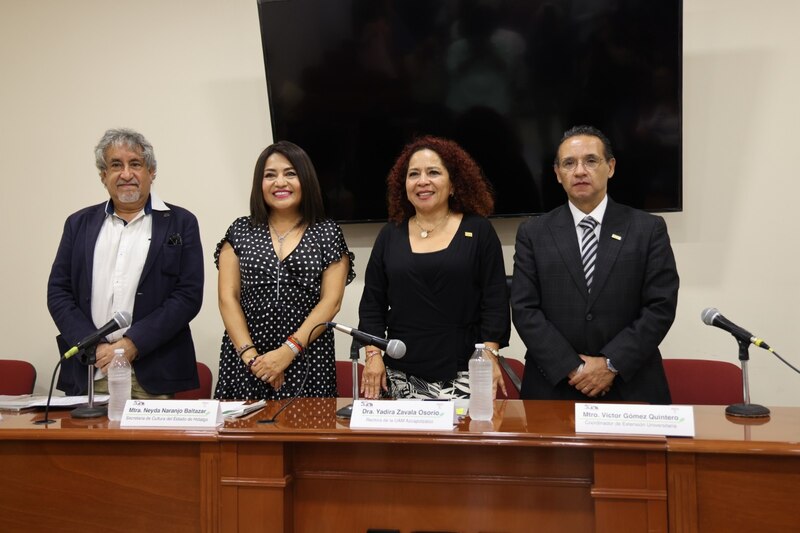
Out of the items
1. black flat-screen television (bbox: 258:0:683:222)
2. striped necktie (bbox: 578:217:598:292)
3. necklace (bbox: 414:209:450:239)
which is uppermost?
black flat-screen television (bbox: 258:0:683:222)

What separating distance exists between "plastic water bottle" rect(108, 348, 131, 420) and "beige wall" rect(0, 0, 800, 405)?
5.65 feet

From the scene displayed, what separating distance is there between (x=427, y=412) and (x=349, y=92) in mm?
2170

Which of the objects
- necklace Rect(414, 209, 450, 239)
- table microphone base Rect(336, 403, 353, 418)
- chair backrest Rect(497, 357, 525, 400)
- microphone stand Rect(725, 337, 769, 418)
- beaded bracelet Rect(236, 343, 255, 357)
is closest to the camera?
microphone stand Rect(725, 337, 769, 418)

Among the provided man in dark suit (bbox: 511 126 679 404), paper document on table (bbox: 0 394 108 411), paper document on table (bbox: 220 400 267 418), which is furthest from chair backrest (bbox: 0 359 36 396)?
man in dark suit (bbox: 511 126 679 404)

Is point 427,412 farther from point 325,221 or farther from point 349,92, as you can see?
point 349,92

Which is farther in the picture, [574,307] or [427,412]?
[574,307]

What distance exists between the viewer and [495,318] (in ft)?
8.46

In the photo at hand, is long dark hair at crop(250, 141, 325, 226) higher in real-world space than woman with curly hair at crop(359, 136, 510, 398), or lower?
higher

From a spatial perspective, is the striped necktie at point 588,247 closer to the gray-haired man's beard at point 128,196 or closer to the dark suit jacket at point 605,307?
the dark suit jacket at point 605,307

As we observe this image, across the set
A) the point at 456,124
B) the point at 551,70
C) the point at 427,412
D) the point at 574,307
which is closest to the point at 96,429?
the point at 427,412

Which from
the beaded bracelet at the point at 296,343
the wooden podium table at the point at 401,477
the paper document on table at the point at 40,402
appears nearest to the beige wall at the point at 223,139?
the beaded bracelet at the point at 296,343

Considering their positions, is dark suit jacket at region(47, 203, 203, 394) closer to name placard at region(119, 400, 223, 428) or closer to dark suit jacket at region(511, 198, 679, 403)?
name placard at region(119, 400, 223, 428)

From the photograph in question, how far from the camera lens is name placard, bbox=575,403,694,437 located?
1.75m

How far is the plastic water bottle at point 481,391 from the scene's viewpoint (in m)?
1.97
